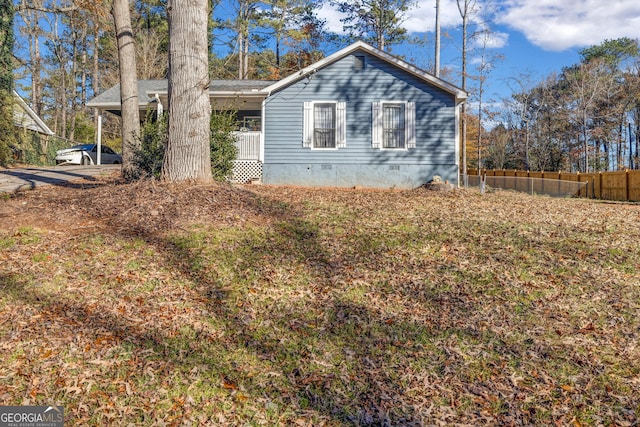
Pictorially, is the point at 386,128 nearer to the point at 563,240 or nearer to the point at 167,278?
the point at 563,240

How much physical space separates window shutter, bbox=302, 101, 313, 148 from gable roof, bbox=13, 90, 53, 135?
541 inches

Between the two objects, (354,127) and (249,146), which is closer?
(354,127)

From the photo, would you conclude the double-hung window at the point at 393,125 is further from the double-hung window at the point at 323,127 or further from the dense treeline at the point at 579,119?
the dense treeline at the point at 579,119

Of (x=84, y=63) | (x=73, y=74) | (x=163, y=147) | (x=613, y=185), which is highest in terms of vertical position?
(x=84, y=63)

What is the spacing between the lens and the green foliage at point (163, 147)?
811 cm

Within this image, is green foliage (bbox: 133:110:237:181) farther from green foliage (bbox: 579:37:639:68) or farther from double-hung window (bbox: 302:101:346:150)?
green foliage (bbox: 579:37:639:68)

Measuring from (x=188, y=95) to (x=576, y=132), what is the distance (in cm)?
3657

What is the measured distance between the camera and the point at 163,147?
8.16 meters

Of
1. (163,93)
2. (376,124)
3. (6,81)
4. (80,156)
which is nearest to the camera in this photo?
(376,124)

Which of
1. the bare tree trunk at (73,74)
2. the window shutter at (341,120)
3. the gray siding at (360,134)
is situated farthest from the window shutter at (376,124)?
the bare tree trunk at (73,74)

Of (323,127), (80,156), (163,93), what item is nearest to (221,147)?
(323,127)

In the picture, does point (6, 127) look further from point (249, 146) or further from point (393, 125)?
point (393, 125)

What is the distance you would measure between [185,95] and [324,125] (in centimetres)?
731

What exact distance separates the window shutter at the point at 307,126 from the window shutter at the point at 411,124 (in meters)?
3.11
